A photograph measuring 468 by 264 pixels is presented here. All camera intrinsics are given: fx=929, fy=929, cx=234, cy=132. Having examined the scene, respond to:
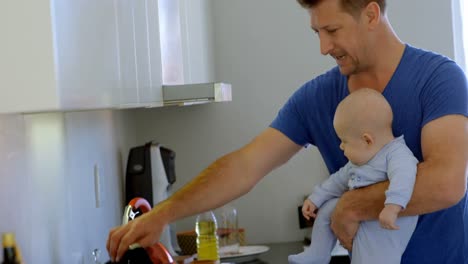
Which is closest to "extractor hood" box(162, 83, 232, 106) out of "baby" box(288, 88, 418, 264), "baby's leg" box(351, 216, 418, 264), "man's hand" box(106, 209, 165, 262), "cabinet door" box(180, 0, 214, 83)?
"cabinet door" box(180, 0, 214, 83)

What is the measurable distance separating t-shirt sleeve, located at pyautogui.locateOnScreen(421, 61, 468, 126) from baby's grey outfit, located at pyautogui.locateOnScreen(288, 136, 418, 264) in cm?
11

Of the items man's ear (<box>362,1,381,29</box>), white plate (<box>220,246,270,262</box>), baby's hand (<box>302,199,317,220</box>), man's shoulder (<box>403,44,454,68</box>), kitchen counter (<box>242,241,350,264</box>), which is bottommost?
kitchen counter (<box>242,241,350,264</box>)

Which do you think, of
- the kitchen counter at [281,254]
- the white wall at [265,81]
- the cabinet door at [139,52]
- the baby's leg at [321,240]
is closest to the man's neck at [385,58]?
the baby's leg at [321,240]

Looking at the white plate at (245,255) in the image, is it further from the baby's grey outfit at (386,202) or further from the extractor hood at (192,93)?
the baby's grey outfit at (386,202)

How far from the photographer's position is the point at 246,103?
4.49m

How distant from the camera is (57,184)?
2627 millimetres

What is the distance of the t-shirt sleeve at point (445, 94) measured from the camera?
7.32 ft

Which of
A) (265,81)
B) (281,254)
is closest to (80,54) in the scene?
(281,254)

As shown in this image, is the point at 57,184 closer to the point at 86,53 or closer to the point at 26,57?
the point at 86,53

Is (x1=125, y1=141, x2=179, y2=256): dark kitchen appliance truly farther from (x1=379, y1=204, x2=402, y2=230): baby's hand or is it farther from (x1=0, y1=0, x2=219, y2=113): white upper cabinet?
(x1=379, y1=204, x2=402, y2=230): baby's hand

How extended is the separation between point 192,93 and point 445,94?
1.25 m

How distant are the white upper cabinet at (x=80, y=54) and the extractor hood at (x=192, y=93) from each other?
0.26 ft

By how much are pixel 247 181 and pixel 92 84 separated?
0.83 metres

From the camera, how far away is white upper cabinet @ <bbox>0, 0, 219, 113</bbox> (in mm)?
1646
